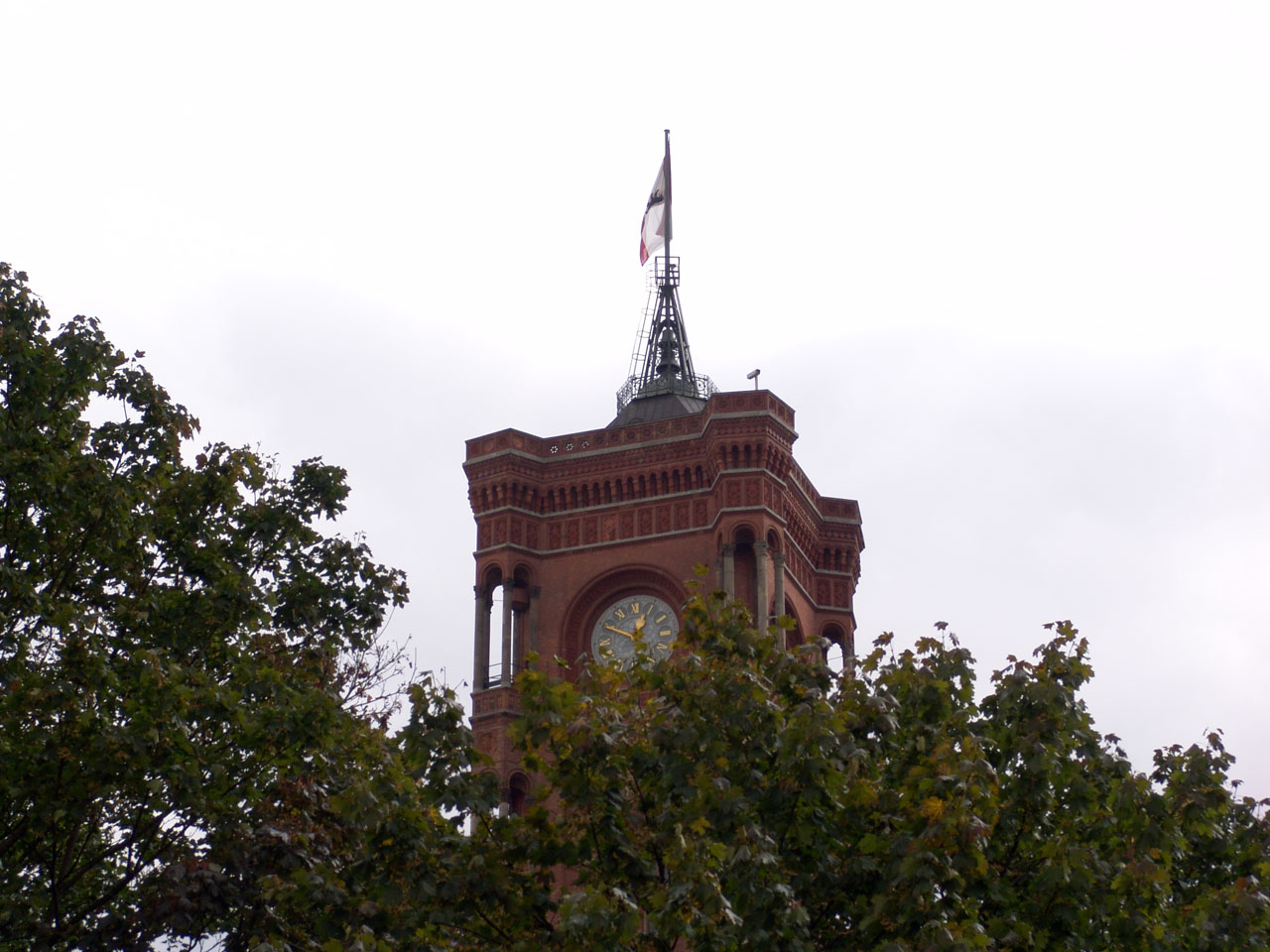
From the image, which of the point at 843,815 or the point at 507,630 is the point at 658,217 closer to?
the point at 507,630

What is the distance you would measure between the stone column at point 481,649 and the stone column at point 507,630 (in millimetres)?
559

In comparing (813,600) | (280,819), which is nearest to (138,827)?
(280,819)

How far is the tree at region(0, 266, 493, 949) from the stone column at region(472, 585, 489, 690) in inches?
1063

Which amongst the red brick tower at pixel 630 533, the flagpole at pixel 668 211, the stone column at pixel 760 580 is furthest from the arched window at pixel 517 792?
the flagpole at pixel 668 211

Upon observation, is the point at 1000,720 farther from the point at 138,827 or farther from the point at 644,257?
the point at 644,257

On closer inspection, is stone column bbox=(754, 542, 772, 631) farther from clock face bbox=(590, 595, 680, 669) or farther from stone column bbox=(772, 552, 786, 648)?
clock face bbox=(590, 595, 680, 669)

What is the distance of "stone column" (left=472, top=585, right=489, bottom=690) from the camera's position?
50375 mm

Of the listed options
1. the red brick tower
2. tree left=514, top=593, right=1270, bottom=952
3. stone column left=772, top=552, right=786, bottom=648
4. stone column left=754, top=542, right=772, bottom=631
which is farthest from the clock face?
tree left=514, top=593, right=1270, bottom=952

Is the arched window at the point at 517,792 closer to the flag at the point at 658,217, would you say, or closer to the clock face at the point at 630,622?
the clock face at the point at 630,622

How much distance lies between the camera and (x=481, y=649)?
2004 inches

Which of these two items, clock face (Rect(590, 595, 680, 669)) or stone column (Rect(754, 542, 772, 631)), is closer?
stone column (Rect(754, 542, 772, 631))

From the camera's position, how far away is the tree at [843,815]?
1523cm

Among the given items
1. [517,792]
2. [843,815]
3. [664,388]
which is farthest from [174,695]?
[664,388]

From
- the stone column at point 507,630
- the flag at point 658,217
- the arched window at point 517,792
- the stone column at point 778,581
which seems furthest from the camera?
the flag at point 658,217
